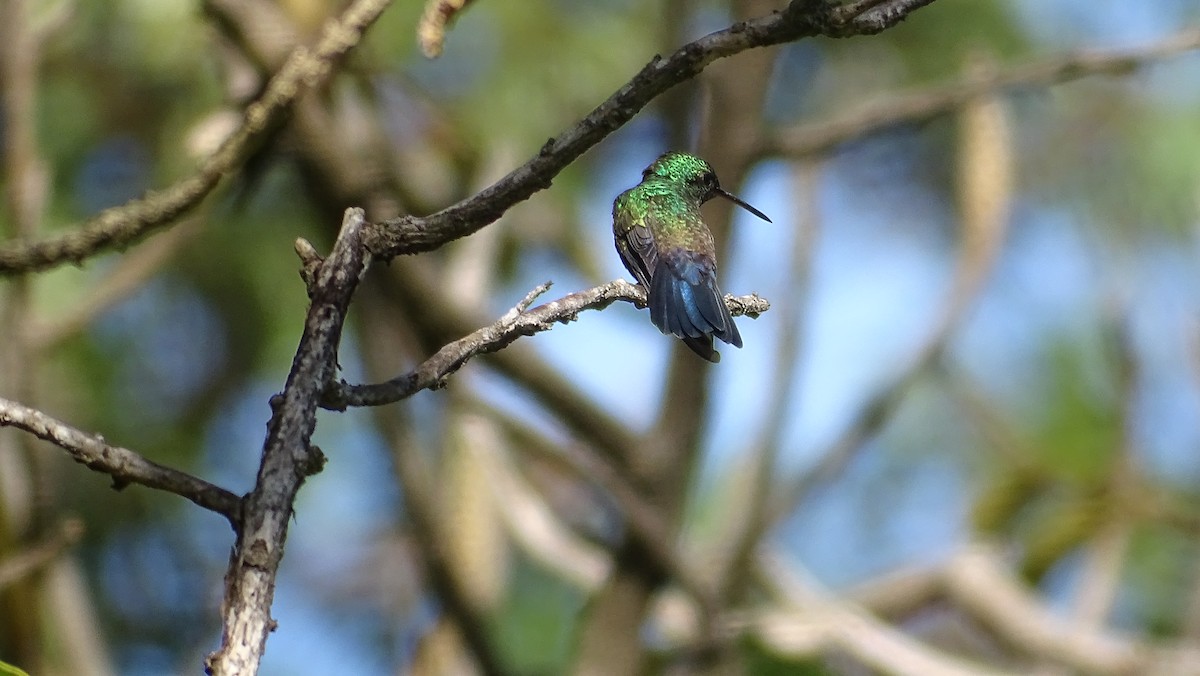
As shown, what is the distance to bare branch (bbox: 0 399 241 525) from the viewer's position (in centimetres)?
100

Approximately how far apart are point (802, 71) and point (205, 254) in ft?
7.24

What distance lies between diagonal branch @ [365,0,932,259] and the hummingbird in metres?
0.24

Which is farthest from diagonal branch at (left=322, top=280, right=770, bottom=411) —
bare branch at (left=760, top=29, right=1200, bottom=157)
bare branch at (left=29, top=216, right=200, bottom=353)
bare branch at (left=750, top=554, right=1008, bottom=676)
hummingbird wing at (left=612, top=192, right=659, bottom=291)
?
bare branch at (left=750, top=554, right=1008, bottom=676)

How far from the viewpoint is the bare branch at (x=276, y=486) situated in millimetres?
910

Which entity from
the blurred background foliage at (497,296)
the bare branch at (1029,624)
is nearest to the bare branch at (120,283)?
the blurred background foliage at (497,296)

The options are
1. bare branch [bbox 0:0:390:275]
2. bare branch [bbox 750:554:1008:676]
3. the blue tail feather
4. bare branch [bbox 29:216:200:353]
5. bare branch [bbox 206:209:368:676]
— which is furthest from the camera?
bare branch [bbox 750:554:1008:676]

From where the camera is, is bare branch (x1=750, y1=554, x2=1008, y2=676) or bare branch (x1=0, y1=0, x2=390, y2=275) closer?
bare branch (x1=0, y1=0, x2=390, y2=275)

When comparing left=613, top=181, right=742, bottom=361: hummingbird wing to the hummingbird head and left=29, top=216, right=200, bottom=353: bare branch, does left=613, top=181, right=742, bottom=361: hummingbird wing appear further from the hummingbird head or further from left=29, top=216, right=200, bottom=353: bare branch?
left=29, top=216, right=200, bottom=353: bare branch

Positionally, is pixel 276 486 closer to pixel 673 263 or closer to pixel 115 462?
pixel 115 462

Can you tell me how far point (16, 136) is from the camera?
2.60 metres

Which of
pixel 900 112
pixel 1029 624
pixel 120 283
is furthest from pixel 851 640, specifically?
pixel 120 283

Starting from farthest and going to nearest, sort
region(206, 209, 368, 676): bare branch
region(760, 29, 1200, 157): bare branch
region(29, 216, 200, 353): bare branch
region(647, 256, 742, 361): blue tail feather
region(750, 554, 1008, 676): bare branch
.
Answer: region(750, 554, 1008, 676): bare branch < region(29, 216, 200, 353): bare branch < region(760, 29, 1200, 157): bare branch < region(647, 256, 742, 361): blue tail feather < region(206, 209, 368, 676): bare branch

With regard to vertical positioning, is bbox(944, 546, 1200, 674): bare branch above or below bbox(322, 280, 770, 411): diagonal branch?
above

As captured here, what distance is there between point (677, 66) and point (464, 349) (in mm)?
277
